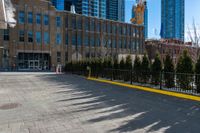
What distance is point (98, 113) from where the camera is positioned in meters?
6.47

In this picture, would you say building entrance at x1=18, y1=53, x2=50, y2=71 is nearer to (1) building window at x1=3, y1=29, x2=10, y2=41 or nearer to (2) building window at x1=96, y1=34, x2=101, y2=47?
(1) building window at x1=3, y1=29, x2=10, y2=41

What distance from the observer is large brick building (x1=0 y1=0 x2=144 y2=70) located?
44.6 meters

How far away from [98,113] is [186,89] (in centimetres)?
663

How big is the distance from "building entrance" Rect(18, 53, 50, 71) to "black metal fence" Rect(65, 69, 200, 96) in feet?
108

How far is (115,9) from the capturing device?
447ft

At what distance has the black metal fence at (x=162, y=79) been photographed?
10531mm

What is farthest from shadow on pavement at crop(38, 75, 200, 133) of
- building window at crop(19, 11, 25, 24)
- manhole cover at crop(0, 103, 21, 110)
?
building window at crop(19, 11, 25, 24)

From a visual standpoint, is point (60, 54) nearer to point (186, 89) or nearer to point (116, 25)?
point (116, 25)

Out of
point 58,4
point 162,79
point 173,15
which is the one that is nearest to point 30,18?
point 173,15

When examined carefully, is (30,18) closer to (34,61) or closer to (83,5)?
(34,61)

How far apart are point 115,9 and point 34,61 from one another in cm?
9998

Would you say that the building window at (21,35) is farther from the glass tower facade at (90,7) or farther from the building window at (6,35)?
the glass tower facade at (90,7)

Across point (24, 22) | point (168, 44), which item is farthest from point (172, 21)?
point (24, 22)

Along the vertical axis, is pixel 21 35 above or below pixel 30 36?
above
